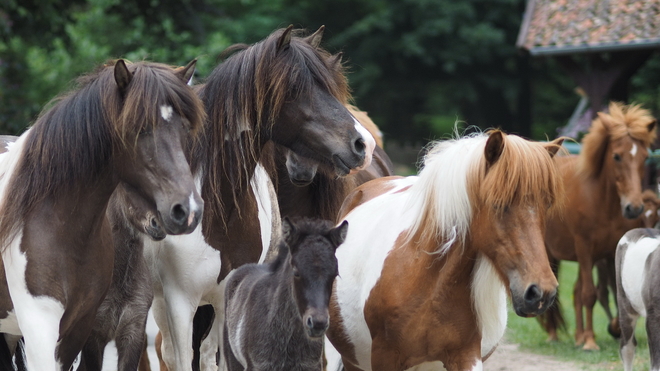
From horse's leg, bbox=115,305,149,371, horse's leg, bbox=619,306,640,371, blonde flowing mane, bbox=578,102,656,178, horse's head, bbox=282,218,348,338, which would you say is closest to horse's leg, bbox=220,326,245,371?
horse's leg, bbox=115,305,149,371

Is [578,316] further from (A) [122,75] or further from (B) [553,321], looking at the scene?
(A) [122,75]

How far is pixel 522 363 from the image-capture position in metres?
7.67

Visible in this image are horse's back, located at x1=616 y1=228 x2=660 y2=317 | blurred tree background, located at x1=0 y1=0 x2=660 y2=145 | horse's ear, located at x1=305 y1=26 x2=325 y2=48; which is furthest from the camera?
blurred tree background, located at x1=0 y1=0 x2=660 y2=145

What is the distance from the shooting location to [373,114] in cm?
2827

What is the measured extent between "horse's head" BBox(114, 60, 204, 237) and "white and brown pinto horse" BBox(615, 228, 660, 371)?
332cm

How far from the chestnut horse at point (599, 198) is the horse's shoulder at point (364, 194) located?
3.80m

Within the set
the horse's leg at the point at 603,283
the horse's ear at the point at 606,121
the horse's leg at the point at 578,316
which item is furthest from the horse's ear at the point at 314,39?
the horse's leg at the point at 603,283

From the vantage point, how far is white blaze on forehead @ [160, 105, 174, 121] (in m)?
3.46

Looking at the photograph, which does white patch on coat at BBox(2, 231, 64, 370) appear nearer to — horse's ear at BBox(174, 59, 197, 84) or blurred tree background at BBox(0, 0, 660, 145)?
horse's ear at BBox(174, 59, 197, 84)

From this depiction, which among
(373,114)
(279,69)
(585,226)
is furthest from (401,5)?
(279,69)

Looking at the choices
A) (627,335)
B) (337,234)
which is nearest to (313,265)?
(337,234)

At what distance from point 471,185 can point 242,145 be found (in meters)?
1.34

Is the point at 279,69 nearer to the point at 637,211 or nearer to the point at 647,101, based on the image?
the point at 637,211

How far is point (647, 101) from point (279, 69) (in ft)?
52.7
